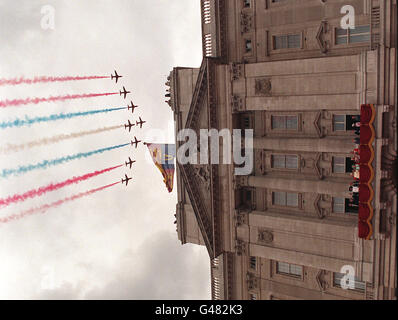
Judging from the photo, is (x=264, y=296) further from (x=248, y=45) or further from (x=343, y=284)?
(x=248, y=45)

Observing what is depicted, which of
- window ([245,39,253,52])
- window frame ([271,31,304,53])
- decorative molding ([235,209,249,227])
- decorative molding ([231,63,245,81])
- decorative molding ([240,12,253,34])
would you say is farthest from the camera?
decorative molding ([235,209,249,227])

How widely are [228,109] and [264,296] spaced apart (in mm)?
18634

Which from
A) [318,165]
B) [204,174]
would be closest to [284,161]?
[318,165]

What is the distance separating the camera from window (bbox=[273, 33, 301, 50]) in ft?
106

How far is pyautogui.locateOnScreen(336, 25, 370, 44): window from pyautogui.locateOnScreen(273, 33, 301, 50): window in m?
3.43

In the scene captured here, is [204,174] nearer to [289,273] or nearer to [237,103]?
[237,103]

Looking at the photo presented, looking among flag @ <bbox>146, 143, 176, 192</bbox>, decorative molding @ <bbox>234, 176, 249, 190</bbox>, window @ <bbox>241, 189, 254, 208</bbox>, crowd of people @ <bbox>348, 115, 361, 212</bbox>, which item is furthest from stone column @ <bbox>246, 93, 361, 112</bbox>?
flag @ <bbox>146, 143, 176, 192</bbox>

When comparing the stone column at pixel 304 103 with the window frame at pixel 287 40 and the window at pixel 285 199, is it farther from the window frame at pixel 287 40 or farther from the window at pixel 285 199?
the window at pixel 285 199

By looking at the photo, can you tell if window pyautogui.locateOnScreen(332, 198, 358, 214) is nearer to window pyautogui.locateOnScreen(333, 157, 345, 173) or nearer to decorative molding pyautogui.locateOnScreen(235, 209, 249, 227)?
window pyautogui.locateOnScreen(333, 157, 345, 173)

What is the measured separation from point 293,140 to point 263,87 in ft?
17.7

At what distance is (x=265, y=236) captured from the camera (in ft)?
111

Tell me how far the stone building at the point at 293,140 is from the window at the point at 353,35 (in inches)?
3.2

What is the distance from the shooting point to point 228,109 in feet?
112

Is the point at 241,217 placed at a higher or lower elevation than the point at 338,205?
lower
